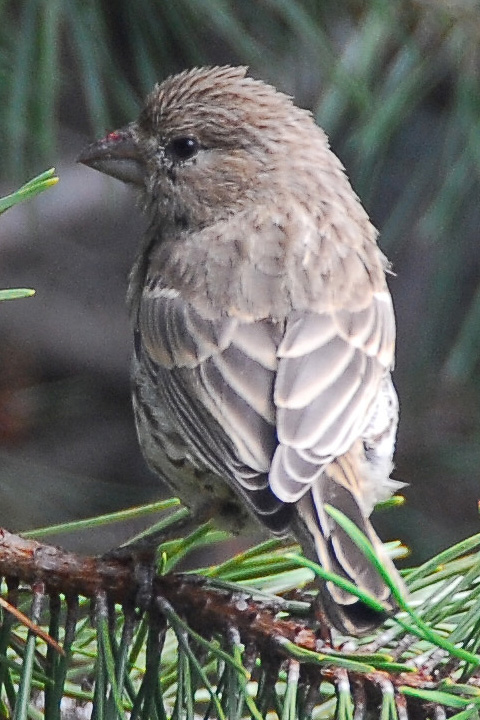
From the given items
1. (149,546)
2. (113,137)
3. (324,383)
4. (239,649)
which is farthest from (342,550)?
(113,137)

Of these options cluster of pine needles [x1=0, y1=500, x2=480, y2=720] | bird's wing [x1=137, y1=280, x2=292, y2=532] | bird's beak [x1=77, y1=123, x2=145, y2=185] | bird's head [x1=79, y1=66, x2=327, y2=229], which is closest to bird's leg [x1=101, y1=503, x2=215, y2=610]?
cluster of pine needles [x1=0, y1=500, x2=480, y2=720]

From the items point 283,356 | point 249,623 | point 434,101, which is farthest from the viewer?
point 434,101

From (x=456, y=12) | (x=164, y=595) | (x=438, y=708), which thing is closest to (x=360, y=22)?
(x=456, y=12)

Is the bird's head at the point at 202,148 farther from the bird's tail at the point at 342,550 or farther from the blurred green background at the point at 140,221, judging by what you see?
the bird's tail at the point at 342,550

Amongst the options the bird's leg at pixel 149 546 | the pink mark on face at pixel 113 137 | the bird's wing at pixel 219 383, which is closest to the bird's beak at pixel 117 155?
the pink mark on face at pixel 113 137

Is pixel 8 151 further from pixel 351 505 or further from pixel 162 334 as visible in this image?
pixel 351 505

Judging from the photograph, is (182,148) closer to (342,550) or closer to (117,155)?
(117,155)
